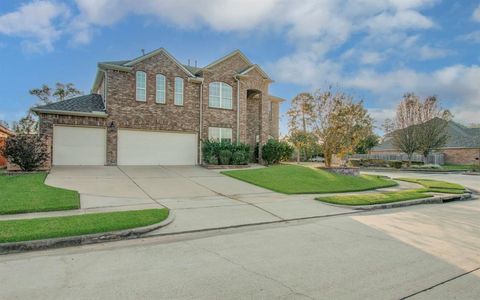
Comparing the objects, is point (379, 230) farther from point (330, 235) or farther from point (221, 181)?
point (221, 181)

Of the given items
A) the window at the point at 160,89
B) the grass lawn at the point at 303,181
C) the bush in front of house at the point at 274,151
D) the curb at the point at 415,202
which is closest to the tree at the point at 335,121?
the grass lawn at the point at 303,181

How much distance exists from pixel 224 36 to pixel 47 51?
9957 mm

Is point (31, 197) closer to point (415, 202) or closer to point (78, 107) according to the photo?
point (78, 107)

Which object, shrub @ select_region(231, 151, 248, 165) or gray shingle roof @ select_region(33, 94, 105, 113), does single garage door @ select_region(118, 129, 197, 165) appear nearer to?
gray shingle roof @ select_region(33, 94, 105, 113)

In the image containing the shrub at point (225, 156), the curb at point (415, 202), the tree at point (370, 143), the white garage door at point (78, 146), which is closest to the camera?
the curb at point (415, 202)

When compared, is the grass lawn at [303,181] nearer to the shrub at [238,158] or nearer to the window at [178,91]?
the shrub at [238,158]

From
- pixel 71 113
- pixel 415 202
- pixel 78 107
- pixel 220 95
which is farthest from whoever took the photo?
pixel 220 95

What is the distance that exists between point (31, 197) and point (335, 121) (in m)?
15.6

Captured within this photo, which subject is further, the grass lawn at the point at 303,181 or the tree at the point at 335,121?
the tree at the point at 335,121

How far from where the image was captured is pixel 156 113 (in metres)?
19.6

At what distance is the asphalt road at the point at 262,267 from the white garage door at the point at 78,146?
13.1 meters

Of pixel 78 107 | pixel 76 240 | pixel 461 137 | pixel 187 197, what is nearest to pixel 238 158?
pixel 187 197

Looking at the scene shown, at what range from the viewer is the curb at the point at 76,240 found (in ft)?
18.1

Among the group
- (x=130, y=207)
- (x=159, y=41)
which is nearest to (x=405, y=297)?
(x=130, y=207)
